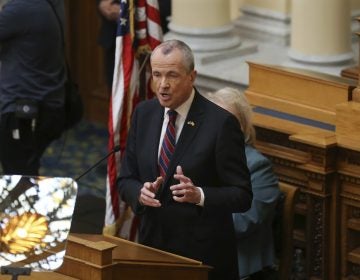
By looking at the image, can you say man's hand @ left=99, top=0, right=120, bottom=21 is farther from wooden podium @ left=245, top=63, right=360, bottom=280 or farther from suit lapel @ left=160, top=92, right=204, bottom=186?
suit lapel @ left=160, top=92, right=204, bottom=186

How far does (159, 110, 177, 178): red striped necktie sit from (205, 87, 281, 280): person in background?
0.80 meters

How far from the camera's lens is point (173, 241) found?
203 inches

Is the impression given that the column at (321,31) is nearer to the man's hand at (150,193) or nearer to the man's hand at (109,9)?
the man's hand at (109,9)

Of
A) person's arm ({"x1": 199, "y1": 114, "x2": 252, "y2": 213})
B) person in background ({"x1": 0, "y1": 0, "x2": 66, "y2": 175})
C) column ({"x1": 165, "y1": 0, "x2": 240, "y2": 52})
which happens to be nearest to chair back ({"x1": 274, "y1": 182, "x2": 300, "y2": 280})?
person's arm ({"x1": 199, "y1": 114, "x2": 252, "y2": 213})

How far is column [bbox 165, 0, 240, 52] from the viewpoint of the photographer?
8.53 m

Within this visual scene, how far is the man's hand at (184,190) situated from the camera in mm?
4770

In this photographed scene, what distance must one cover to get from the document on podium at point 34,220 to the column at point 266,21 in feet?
14.6

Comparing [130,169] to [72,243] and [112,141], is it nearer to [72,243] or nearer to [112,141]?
[72,243]

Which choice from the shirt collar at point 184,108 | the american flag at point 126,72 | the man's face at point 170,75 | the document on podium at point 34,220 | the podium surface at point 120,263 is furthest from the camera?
the american flag at point 126,72

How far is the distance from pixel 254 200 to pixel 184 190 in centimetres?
123

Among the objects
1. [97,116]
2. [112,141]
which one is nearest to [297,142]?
[112,141]

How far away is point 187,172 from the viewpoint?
5.00m

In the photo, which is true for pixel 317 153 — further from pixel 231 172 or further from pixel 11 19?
pixel 11 19

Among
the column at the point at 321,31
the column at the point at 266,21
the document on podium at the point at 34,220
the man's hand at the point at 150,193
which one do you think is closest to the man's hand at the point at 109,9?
the column at the point at 266,21
